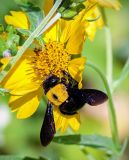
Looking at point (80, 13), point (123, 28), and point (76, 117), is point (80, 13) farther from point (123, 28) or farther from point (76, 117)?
point (123, 28)

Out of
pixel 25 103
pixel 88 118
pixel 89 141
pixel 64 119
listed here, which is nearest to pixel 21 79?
pixel 25 103

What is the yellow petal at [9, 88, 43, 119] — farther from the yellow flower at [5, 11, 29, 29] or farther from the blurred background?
the blurred background

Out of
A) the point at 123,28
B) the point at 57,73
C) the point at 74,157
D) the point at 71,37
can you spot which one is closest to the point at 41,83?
the point at 57,73

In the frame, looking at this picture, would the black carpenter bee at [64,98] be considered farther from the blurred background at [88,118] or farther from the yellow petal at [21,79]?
the blurred background at [88,118]

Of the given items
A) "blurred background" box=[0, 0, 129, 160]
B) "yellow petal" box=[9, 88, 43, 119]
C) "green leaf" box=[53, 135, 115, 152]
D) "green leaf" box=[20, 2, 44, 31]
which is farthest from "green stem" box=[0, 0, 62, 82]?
"blurred background" box=[0, 0, 129, 160]

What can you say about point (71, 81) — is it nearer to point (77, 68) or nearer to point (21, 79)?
point (77, 68)
